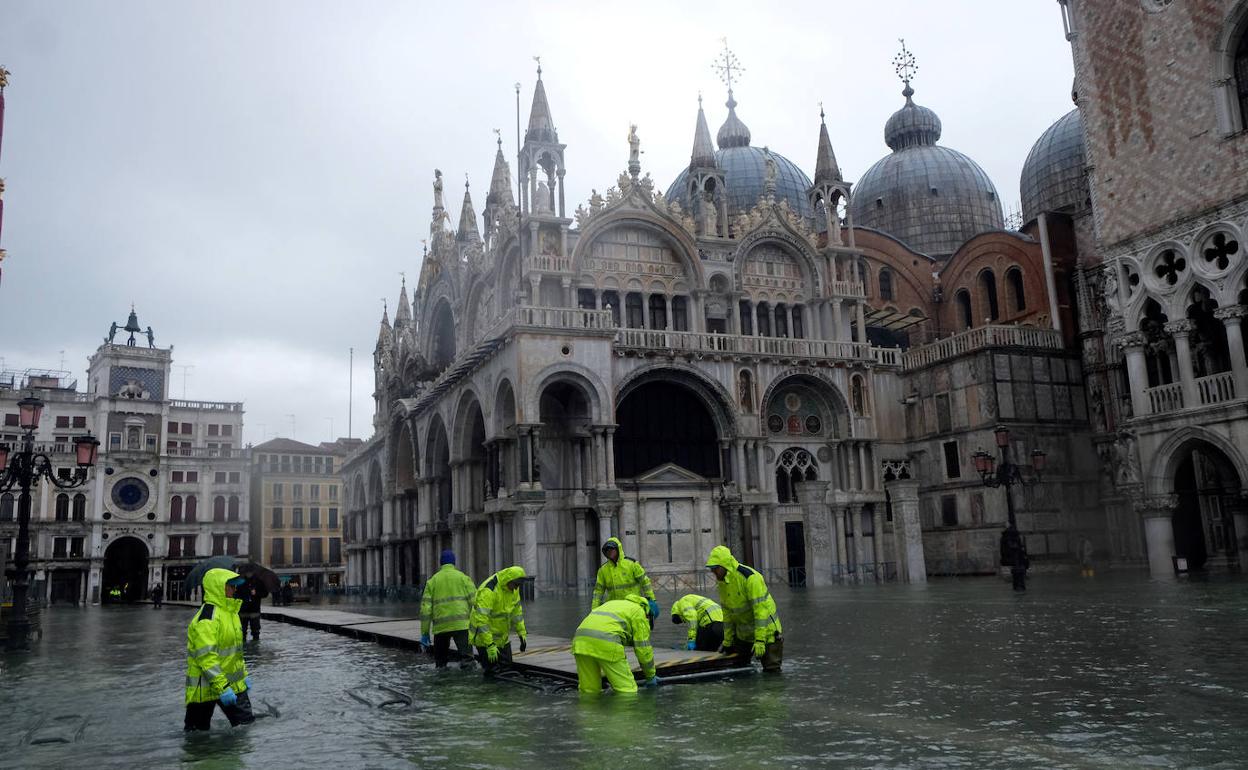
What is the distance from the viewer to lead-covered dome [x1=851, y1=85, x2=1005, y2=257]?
53656 mm

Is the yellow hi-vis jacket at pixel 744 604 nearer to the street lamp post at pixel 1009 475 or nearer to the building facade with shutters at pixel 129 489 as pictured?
the street lamp post at pixel 1009 475

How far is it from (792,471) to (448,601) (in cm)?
2560

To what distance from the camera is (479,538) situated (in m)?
37.5

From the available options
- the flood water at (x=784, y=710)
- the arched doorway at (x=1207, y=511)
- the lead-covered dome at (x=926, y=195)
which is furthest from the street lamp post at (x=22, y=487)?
the lead-covered dome at (x=926, y=195)

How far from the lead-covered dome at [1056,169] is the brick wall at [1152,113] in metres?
16.0

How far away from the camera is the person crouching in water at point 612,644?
9.26m

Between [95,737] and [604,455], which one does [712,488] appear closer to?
[604,455]

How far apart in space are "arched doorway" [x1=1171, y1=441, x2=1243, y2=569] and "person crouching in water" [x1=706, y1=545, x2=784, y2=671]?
83.6 feet

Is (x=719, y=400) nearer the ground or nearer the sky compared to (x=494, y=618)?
nearer the sky

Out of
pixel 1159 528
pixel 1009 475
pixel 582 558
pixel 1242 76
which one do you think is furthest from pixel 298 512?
pixel 1242 76

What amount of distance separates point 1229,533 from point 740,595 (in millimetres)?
28746

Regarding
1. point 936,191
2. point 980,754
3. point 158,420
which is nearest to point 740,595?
point 980,754

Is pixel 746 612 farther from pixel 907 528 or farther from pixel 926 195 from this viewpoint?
pixel 926 195

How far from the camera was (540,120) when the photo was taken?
1449 inches
